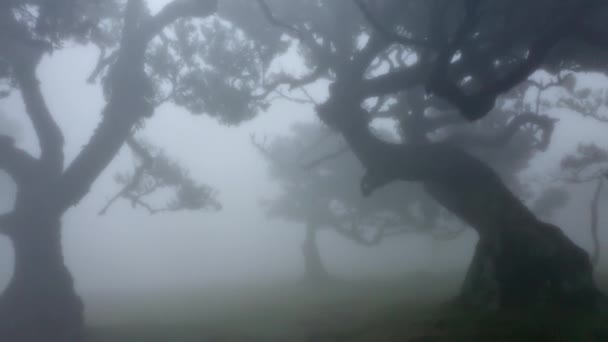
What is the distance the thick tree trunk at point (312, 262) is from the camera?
133ft

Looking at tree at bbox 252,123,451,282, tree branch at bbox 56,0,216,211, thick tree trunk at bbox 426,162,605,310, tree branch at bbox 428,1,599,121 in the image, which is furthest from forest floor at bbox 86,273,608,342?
tree at bbox 252,123,451,282

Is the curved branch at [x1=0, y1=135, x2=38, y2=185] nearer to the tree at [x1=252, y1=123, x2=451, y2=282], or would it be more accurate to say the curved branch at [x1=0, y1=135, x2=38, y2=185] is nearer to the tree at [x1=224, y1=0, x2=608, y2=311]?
the tree at [x1=224, y1=0, x2=608, y2=311]

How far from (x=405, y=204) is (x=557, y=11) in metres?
25.6

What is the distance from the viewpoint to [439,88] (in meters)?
11.1

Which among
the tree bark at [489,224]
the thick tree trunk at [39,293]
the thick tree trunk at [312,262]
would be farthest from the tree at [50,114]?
the thick tree trunk at [312,262]

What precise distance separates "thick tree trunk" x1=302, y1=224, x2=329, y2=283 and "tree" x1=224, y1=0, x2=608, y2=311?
23743 mm

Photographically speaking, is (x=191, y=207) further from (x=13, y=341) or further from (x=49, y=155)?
(x=13, y=341)

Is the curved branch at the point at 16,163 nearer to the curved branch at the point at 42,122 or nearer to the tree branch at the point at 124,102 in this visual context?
the curved branch at the point at 42,122

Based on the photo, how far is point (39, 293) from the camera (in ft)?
51.3

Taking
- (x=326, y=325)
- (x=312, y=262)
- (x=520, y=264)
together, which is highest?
(x=312, y=262)

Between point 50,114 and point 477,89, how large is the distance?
587 inches

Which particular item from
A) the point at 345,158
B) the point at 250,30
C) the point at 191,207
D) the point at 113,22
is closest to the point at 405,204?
the point at 345,158

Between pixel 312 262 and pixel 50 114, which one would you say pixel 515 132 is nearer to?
pixel 50 114

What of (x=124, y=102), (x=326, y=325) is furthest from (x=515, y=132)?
(x=124, y=102)
